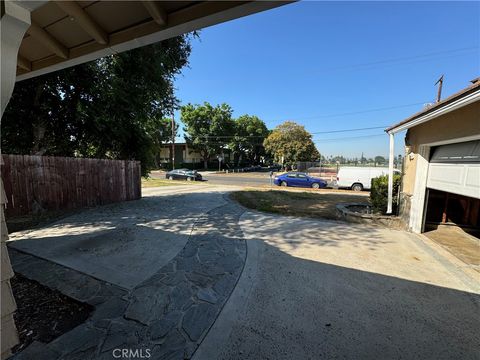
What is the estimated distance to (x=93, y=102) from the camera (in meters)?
8.35

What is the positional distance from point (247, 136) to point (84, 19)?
4460 centimetres

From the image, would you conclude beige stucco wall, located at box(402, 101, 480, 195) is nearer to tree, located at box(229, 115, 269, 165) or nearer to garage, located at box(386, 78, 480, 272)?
garage, located at box(386, 78, 480, 272)

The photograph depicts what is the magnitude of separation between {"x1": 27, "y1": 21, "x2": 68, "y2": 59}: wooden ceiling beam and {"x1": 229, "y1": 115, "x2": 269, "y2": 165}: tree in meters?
39.7

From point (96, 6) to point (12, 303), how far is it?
8.94 feet

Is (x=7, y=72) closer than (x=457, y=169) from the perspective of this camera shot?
Yes

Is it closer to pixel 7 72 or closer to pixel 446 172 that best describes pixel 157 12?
pixel 7 72

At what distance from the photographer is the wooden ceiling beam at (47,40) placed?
2.66 m

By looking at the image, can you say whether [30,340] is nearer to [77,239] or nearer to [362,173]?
[77,239]

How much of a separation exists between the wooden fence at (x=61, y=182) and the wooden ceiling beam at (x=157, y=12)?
668cm

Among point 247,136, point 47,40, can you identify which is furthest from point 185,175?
point 247,136

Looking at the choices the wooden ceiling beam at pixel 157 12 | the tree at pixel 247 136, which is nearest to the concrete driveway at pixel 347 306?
the wooden ceiling beam at pixel 157 12

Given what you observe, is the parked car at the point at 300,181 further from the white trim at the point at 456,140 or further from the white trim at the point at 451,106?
the white trim at the point at 456,140

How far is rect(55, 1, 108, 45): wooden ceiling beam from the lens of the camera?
2197 mm

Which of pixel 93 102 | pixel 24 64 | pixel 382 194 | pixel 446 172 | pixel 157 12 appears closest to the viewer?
pixel 157 12
